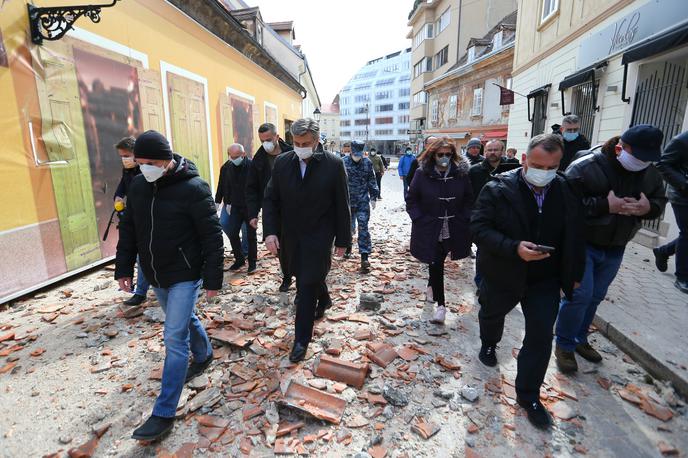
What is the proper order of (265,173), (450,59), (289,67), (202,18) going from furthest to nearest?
(450,59)
(289,67)
(202,18)
(265,173)

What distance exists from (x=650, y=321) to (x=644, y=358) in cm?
84

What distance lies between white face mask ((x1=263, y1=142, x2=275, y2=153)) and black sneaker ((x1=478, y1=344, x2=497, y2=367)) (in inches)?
148

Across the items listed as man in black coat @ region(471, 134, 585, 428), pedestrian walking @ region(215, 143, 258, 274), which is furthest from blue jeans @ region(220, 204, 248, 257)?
man in black coat @ region(471, 134, 585, 428)

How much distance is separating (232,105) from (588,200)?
10164 millimetres

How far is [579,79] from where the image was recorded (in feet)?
30.3

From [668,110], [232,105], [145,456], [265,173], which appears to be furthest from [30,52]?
[668,110]

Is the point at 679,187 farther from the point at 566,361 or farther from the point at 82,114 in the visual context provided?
the point at 82,114

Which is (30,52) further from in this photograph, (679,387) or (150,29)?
(679,387)

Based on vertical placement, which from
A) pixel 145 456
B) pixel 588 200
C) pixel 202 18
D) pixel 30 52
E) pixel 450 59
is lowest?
pixel 145 456

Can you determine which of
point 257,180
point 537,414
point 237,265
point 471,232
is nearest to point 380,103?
point 237,265

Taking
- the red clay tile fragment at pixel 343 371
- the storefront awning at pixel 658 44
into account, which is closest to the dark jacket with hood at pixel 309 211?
the red clay tile fragment at pixel 343 371

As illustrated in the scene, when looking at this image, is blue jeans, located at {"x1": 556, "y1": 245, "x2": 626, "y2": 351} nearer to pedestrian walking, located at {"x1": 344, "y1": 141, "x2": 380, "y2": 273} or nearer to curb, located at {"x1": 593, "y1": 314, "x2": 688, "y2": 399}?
curb, located at {"x1": 593, "y1": 314, "x2": 688, "y2": 399}

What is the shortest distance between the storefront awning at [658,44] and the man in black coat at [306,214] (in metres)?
6.00

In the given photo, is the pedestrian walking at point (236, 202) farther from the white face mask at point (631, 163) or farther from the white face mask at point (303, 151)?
the white face mask at point (631, 163)
